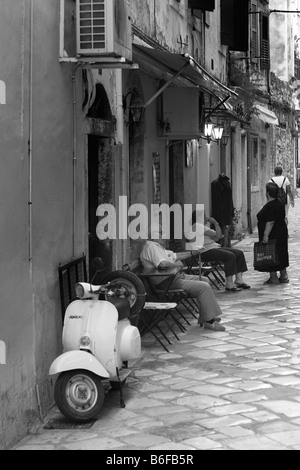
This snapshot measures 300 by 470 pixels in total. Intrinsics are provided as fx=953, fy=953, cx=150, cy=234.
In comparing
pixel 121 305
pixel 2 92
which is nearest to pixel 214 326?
pixel 121 305

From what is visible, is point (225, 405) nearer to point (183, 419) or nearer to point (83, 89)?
point (183, 419)

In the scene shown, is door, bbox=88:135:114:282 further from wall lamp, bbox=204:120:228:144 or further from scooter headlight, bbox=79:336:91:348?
wall lamp, bbox=204:120:228:144

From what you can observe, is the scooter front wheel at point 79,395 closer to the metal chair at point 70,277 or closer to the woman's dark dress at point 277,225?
the metal chair at point 70,277

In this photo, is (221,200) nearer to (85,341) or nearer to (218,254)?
(218,254)

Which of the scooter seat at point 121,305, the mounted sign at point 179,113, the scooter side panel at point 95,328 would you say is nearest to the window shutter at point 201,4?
the mounted sign at point 179,113

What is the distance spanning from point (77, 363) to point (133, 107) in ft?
17.7

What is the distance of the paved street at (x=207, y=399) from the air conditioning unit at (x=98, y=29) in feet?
9.10

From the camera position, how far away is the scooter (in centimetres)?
684

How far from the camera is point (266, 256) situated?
14586 millimetres

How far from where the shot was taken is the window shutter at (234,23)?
21.1 meters

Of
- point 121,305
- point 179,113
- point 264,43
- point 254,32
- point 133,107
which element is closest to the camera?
point 121,305

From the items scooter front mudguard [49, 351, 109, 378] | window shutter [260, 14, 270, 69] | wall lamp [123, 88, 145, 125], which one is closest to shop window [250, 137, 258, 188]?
window shutter [260, 14, 270, 69]

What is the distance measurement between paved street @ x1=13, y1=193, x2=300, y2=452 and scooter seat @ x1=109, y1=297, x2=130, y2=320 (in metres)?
0.69
